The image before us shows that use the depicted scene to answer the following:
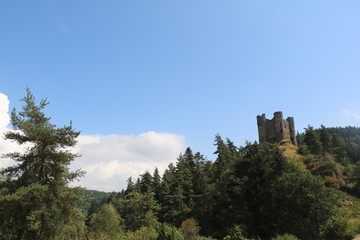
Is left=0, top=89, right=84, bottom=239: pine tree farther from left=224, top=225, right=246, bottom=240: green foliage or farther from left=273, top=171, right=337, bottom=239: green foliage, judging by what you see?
left=273, top=171, right=337, bottom=239: green foliage

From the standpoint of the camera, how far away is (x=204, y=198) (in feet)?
163

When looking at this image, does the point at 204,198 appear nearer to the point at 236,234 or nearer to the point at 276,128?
the point at 236,234

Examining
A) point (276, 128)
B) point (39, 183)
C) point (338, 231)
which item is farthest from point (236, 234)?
point (276, 128)

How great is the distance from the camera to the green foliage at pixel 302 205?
2789cm

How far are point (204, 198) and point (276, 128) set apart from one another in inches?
1050

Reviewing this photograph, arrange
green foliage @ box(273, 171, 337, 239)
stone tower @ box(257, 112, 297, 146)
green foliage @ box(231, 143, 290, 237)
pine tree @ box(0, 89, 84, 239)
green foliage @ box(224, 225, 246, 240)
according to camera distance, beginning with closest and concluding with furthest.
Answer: pine tree @ box(0, 89, 84, 239) → green foliage @ box(224, 225, 246, 240) → green foliage @ box(273, 171, 337, 239) → green foliage @ box(231, 143, 290, 237) → stone tower @ box(257, 112, 297, 146)

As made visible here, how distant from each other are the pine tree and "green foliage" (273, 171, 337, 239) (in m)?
22.0

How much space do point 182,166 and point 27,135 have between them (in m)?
47.0

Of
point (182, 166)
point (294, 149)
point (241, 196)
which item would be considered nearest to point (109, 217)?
point (182, 166)

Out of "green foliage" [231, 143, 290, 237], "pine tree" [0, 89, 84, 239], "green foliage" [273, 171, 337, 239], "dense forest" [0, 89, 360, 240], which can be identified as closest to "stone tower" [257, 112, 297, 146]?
"dense forest" [0, 89, 360, 240]

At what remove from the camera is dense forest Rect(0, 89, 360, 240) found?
1883cm

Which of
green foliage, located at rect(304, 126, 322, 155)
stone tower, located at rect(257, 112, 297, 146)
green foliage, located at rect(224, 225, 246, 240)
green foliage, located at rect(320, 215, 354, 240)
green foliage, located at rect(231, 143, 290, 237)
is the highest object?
stone tower, located at rect(257, 112, 297, 146)

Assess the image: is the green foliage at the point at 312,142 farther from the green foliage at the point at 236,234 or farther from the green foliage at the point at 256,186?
the green foliage at the point at 236,234

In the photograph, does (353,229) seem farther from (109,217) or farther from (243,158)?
(109,217)
